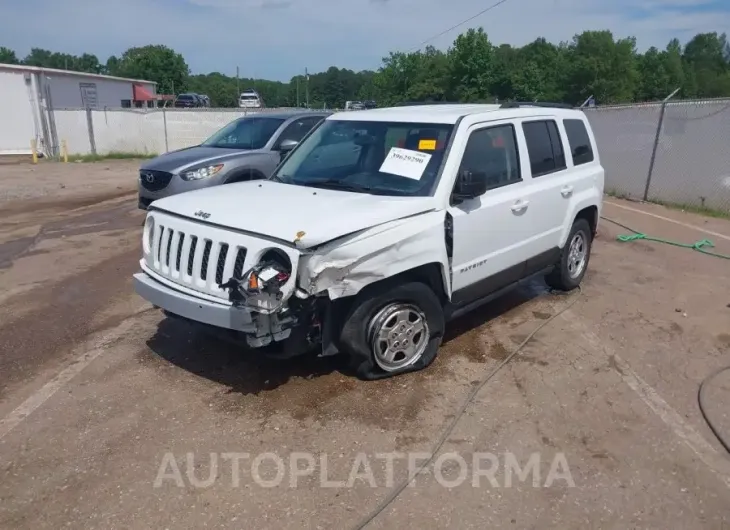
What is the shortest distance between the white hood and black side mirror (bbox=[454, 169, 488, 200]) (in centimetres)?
25

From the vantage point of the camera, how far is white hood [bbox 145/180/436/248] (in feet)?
13.0

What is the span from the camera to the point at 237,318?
3840 millimetres

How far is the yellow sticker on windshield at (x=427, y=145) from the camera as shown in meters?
4.83

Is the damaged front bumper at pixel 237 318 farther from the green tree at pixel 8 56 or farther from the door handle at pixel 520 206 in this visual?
the green tree at pixel 8 56

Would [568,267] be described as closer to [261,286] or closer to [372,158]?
[372,158]

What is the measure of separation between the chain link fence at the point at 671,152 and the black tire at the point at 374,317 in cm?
897

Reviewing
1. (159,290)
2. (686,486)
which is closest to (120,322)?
(159,290)

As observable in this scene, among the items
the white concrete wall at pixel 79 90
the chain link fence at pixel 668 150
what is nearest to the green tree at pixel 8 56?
the white concrete wall at pixel 79 90

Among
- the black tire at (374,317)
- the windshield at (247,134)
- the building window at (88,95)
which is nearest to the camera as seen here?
the black tire at (374,317)

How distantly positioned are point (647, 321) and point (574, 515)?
3238mm
